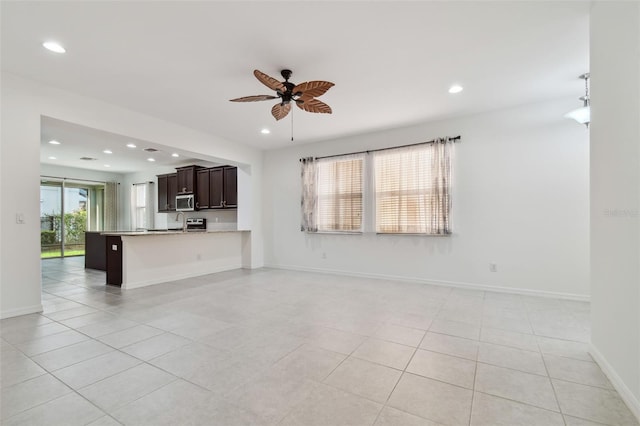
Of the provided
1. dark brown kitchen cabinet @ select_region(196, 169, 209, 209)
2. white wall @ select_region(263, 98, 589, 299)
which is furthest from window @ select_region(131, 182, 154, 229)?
white wall @ select_region(263, 98, 589, 299)

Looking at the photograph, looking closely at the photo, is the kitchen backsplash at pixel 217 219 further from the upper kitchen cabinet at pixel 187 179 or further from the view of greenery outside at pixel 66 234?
the view of greenery outside at pixel 66 234

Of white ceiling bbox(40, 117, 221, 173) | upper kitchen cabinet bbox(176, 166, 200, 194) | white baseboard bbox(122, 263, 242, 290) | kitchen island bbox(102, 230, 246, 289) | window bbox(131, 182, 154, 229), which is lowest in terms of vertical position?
white baseboard bbox(122, 263, 242, 290)

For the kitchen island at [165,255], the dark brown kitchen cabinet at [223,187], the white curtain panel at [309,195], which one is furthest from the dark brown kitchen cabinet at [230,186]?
the white curtain panel at [309,195]

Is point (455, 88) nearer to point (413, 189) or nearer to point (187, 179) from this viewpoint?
point (413, 189)

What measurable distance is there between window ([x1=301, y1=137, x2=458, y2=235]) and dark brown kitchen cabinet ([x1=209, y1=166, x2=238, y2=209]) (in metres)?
1.82

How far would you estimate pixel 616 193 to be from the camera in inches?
70.4

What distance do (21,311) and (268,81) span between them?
12.3 ft

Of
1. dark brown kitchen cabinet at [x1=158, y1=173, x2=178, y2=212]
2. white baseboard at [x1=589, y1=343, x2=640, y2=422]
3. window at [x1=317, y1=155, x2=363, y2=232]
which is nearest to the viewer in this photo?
white baseboard at [x1=589, y1=343, x2=640, y2=422]

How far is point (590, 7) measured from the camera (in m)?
2.14

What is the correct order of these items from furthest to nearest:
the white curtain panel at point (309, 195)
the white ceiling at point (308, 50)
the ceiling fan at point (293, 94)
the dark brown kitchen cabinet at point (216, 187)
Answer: the dark brown kitchen cabinet at point (216, 187), the white curtain panel at point (309, 195), the ceiling fan at point (293, 94), the white ceiling at point (308, 50)

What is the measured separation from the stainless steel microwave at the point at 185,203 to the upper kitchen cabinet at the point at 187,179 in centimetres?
12

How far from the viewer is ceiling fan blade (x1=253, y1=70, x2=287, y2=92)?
247 cm

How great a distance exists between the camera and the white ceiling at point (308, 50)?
7.16 feet

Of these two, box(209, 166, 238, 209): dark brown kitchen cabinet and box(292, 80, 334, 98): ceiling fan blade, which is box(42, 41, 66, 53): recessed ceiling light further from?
box(209, 166, 238, 209): dark brown kitchen cabinet
